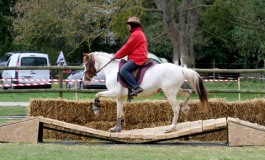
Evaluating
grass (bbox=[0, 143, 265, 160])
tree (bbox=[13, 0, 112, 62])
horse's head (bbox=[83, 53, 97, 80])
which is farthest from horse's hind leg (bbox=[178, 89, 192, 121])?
tree (bbox=[13, 0, 112, 62])

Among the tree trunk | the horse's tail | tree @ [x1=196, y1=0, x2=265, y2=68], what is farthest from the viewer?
tree @ [x1=196, y1=0, x2=265, y2=68]

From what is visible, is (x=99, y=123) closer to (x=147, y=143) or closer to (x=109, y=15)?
(x=147, y=143)

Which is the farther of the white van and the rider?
the white van

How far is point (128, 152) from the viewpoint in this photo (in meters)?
10.5

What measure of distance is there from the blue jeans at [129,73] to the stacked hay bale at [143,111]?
76.2 inches

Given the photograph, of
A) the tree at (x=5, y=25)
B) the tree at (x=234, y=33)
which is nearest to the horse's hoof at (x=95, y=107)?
the tree at (x=234, y=33)

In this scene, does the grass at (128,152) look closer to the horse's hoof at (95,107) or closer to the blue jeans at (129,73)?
the horse's hoof at (95,107)

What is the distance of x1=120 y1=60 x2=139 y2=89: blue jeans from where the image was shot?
12461 millimetres

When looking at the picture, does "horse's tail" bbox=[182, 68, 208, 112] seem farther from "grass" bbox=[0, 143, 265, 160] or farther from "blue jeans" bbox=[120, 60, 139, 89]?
"grass" bbox=[0, 143, 265, 160]

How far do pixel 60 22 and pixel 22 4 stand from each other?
2.43 metres

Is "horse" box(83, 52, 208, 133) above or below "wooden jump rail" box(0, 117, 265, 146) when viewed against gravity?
above

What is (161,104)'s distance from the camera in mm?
14352

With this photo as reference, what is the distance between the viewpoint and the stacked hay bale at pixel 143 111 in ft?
47.1

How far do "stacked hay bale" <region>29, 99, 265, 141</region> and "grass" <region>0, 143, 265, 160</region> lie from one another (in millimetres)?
2289
